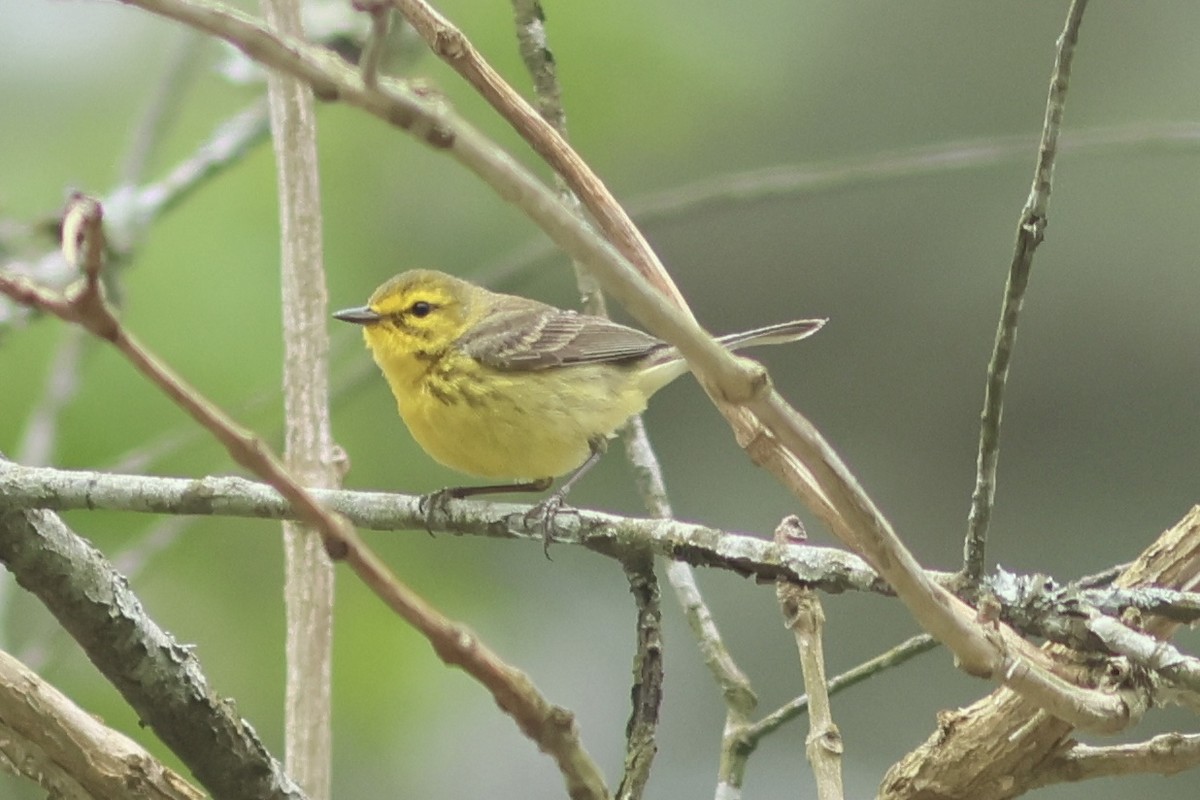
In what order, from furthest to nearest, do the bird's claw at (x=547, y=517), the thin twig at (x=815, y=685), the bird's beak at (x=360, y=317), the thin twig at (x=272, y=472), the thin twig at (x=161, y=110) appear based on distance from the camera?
the thin twig at (x=161, y=110)
the bird's beak at (x=360, y=317)
the bird's claw at (x=547, y=517)
the thin twig at (x=815, y=685)
the thin twig at (x=272, y=472)

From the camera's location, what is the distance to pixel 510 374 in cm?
343

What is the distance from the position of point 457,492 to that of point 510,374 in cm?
56

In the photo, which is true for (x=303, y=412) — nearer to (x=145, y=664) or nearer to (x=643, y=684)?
(x=145, y=664)

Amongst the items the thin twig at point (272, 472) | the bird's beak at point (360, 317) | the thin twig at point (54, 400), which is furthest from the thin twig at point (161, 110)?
the thin twig at point (272, 472)

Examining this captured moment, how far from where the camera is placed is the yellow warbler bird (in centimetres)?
326

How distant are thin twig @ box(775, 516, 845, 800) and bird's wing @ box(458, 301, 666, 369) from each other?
156 centimetres

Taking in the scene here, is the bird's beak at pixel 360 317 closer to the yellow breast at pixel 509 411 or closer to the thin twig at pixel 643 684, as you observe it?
the yellow breast at pixel 509 411

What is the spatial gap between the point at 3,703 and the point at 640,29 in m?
3.82

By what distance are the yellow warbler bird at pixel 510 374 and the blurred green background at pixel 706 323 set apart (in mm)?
792

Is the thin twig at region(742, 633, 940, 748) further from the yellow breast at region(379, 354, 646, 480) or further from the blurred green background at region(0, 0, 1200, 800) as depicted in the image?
the blurred green background at region(0, 0, 1200, 800)

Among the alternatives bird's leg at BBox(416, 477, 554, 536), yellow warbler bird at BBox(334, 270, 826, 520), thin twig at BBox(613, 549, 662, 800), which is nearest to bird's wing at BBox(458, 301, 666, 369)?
Result: yellow warbler bird at BBox(334, 270, 826, 520)

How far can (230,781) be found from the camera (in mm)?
1708

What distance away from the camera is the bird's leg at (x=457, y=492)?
6.66 feet

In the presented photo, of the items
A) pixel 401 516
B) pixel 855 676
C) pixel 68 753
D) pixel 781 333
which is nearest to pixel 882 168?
pixel 781 333
